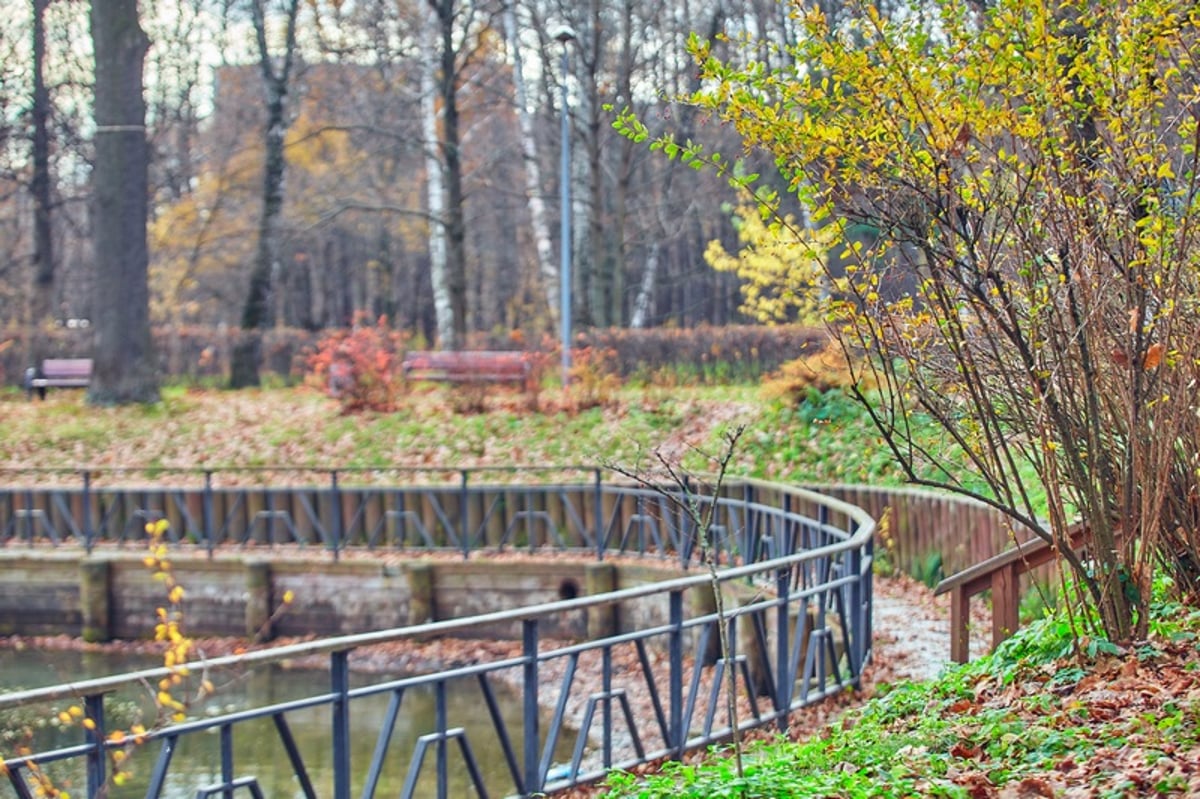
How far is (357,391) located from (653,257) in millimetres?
17955

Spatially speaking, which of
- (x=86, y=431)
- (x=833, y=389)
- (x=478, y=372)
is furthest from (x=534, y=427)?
(x=86, y=431)

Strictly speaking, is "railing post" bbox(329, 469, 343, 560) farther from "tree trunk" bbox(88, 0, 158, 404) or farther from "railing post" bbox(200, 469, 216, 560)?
"tree trunk" bbox(88, 0, 158, 404)

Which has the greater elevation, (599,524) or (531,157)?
(531,157)

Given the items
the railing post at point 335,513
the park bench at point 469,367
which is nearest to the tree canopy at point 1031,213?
the railing post at point 335,513

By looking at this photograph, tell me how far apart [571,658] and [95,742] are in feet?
8.44

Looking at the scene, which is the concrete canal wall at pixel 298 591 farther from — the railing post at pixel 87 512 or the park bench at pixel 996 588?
the park bench at pixel 996 588

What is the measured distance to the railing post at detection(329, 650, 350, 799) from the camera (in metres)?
6.01

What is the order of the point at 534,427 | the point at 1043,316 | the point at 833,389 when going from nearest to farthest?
the point at 1043,316, the point at 833,389, the point at 534,427

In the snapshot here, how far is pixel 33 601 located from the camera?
16453mm

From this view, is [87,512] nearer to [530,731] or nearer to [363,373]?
[363,373]

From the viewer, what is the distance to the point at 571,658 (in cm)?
716

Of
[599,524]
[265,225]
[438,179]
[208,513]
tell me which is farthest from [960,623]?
[438,179]

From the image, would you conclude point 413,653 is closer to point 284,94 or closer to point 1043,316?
point 1043,316

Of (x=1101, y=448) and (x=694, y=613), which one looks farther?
(x=694, y=613)
